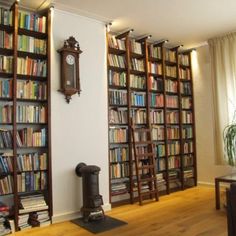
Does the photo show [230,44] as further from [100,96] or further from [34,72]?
[34,72]

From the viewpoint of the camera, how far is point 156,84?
196 inches

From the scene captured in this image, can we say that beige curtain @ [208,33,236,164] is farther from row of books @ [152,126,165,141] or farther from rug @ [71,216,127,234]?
rug @ [71,216,127,234]

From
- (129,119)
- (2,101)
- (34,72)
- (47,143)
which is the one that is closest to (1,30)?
(34,72)

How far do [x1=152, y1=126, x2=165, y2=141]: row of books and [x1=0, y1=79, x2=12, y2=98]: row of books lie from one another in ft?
8.37

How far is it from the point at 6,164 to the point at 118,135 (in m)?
1.76

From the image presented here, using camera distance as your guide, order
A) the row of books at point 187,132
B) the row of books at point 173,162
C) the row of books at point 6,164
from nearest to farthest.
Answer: the row of books at point 6,164
the row of books at point 173,162
the row of books at point 187,132

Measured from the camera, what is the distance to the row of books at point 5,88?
10.7ft

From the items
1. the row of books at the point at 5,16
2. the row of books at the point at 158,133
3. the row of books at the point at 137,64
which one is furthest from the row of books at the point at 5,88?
the row of books at the point at 158,133

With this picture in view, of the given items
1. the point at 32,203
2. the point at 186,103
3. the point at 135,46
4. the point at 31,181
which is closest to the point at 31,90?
the point at 31,181

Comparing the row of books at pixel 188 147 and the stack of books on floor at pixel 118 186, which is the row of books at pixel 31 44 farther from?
the row of books at pixel 188 147

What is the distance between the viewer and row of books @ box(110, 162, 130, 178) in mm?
4199

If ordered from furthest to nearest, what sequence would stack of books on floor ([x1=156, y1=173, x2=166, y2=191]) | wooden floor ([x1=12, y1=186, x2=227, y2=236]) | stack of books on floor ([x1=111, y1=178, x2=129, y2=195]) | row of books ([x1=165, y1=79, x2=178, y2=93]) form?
row of books ([x1=165, y1=79, x2=178, y2=93])
stack of books on floor ([x1=156, y1=173, x2=166, y2=191])
stack of books on floor ([x1=111, y1=178, x2=129, y2=195])
wooden floor ([x1=12, y1=186, x2=227, y2=236])

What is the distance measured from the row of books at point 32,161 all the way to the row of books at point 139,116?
1.69 metres

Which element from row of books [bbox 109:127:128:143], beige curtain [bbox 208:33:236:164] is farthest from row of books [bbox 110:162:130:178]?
beige curtain [bbox 208:33:236:164]
